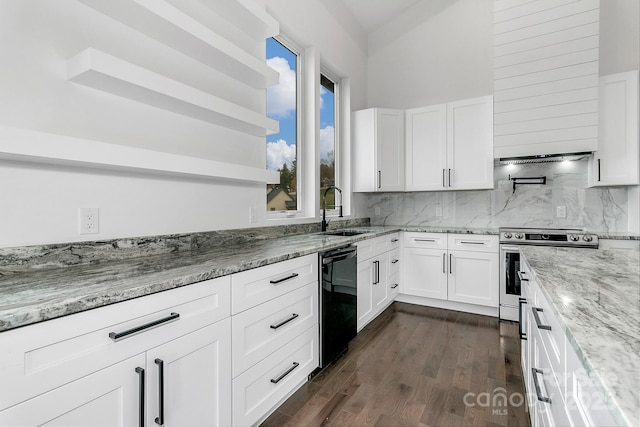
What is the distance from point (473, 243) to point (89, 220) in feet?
10.8

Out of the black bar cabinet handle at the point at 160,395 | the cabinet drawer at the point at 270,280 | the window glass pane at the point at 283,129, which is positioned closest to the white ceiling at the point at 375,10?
the window glass pane at the point at 283,129

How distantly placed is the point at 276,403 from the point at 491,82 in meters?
3.99

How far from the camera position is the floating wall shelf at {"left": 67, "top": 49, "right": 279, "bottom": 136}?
137 centimetres

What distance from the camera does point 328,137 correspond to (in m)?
3.92

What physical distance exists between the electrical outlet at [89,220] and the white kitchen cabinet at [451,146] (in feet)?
10.8

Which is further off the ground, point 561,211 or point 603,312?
point 561,211

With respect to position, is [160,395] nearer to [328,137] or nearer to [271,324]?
[271,324]

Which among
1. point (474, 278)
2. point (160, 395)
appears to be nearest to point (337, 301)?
point (160, 395)

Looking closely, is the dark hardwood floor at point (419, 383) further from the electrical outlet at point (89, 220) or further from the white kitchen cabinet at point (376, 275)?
the electrical outlet at point (89, 220)

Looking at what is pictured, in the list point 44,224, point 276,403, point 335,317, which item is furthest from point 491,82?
point 44,224

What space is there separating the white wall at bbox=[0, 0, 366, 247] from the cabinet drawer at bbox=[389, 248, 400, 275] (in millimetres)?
1845

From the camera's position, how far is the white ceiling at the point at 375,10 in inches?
158

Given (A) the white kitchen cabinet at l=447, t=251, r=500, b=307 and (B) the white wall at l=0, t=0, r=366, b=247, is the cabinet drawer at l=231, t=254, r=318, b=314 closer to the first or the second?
(B) the white wall at l=0, t=0, r=366, b=247

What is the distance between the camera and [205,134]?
6.92ft
